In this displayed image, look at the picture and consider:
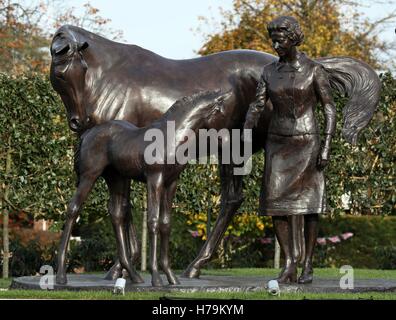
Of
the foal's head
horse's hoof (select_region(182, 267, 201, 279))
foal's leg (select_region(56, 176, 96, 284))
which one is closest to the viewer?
the foal's head

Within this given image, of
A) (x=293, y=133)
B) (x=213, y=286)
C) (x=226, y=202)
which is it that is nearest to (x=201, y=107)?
(x=293, y=133)

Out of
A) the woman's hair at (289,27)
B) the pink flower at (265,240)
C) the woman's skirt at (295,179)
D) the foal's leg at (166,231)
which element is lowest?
the pink flower at (265,240)

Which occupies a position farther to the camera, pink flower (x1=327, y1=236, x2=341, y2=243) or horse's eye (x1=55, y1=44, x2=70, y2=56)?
pink flower (x1=327, y1=236, x2=341, y2=243)

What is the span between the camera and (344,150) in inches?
639

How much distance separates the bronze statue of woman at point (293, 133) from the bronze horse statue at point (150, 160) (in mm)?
669

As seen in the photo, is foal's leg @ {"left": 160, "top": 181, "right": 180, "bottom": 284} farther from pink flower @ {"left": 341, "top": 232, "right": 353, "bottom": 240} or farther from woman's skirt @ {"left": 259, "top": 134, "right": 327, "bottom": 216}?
pink flower @ {"left": 341, "top": 232, "right": 353, "bottom": 240}

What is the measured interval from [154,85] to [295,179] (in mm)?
2055

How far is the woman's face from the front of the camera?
10.5 meters

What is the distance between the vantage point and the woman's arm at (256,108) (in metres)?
10.6

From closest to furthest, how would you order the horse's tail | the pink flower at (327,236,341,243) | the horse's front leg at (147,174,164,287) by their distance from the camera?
the horse's front leg at (147,174,164,287) → the horse's tail → the pink flower at (327,236,341,243)

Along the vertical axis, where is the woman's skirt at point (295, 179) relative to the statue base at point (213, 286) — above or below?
above

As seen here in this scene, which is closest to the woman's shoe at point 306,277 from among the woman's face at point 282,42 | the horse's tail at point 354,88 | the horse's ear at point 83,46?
the horse's tail at point 354,88

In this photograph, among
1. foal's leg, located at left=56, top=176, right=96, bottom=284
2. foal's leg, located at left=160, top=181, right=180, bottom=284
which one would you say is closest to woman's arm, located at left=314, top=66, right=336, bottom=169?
foal's leg, located at left=160, top=181, right=180, bottom=284

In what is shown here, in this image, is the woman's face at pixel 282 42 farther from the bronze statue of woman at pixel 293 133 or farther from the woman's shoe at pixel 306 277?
the woman's shoe at pixel 306 277
